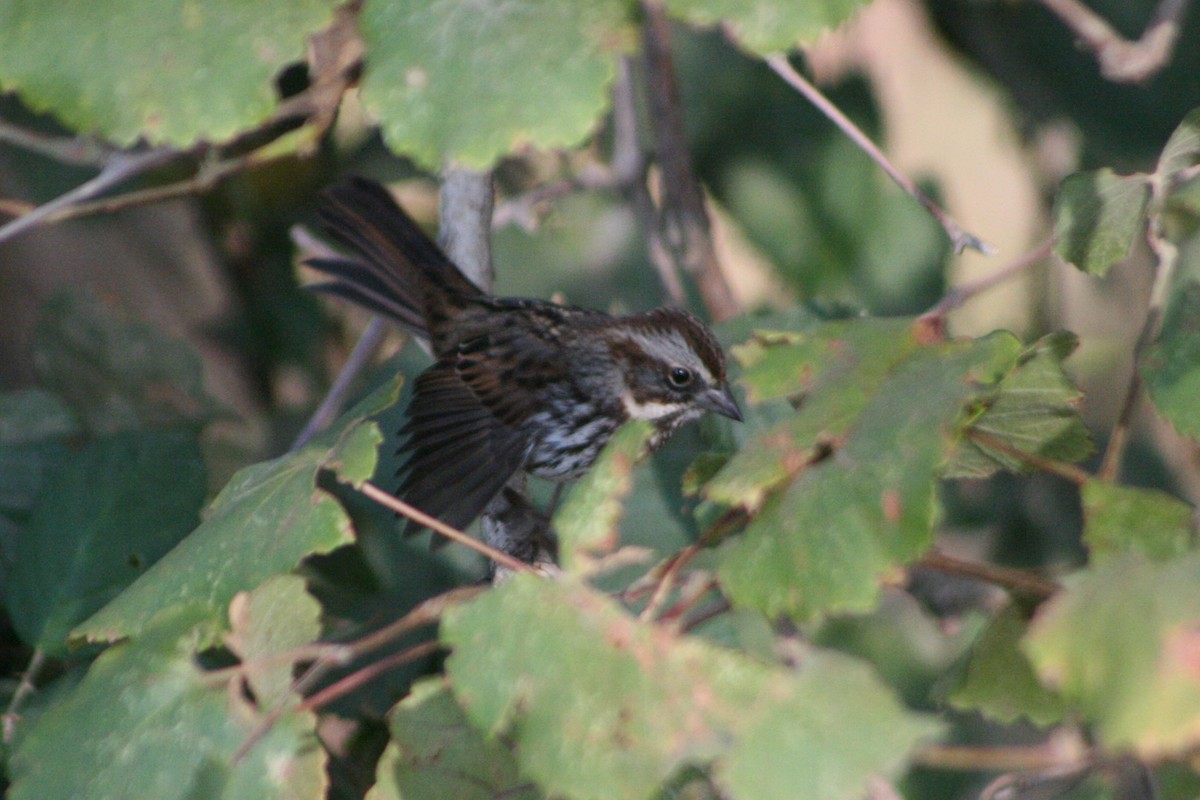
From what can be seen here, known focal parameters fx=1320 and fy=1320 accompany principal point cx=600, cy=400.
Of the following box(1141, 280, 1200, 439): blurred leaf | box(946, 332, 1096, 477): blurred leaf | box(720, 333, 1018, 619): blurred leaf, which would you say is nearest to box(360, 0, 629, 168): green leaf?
box(720, 333, 1018, 619): blurred leaf

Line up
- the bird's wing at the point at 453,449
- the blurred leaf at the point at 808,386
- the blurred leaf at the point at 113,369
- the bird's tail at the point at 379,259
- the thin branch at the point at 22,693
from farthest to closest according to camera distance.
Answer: the bird's tail at the point at 379,259, the blurred leaf at the point at 113,369, the bird's wing at the point at 453,449, the thin branch at the point at 22,693, the blurred leaf at the point at 808,386

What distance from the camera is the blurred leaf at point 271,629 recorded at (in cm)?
174

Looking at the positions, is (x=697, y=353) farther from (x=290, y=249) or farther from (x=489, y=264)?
(x=290, y=249)

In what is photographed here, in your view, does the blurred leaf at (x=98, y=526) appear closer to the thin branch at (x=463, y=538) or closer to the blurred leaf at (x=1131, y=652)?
the thin branch at (x=463, y=538)

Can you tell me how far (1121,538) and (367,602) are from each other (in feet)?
5.77

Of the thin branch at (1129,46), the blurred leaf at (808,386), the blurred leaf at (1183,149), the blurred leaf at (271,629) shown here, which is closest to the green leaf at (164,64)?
the blurred leaf at (271,629)

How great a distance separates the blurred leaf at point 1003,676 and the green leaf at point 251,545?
2.68 feet

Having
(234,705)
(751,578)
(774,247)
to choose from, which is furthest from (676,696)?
(774,247)

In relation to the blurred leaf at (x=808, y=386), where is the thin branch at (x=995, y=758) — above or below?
below

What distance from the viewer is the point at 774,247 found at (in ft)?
13.6

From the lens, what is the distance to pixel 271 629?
5.84ft

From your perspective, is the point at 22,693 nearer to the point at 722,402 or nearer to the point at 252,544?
the point at 252,544

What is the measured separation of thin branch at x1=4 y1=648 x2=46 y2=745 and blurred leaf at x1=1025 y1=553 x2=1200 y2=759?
164 centimetres

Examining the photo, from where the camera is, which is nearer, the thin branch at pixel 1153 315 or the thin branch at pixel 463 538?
the thin branch at pixel 463 538
